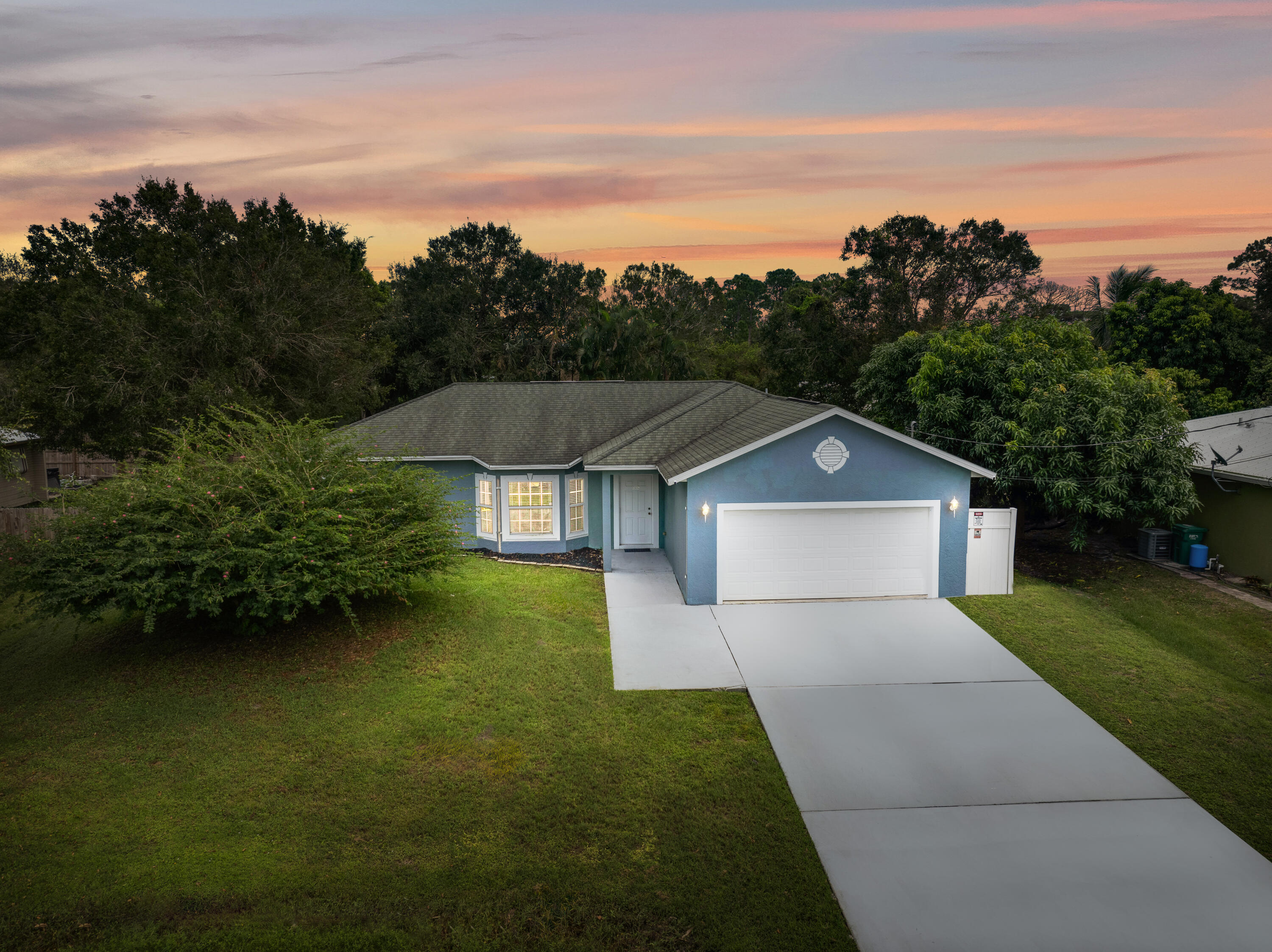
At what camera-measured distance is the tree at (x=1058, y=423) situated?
14.5m

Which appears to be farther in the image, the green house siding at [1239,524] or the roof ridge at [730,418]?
the roof ridge at [730,418]

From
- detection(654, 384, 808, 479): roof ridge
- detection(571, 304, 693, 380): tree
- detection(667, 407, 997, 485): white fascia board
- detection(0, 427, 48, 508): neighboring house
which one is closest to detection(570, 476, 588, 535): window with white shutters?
detection(654, 384, 808, 479): roof ridge

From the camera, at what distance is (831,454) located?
1341 centimetres

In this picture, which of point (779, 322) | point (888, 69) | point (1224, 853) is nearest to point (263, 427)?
point (1224, 853)

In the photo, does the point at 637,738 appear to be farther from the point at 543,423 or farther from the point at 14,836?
the point at 543,423

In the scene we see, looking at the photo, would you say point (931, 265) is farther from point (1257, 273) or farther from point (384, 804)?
point (384, 804)

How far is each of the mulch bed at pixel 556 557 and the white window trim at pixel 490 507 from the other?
0.35 metres

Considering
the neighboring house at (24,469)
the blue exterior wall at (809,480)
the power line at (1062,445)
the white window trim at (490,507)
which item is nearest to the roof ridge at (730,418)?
the blue exterior wall at (809,480)

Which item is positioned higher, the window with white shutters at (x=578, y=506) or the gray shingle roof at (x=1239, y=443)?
the gray shingle roof at (x=1239, y=443)

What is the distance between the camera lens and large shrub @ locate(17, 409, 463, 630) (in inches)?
394

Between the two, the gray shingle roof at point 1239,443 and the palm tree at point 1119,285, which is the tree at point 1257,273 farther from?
the gray shingle roof at point 1239,443

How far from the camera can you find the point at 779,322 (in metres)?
36.7

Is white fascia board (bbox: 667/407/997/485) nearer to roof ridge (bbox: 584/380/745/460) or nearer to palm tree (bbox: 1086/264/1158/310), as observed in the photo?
roof ridge (bbox: 584/380/745/460)

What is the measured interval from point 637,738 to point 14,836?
5979 mm
